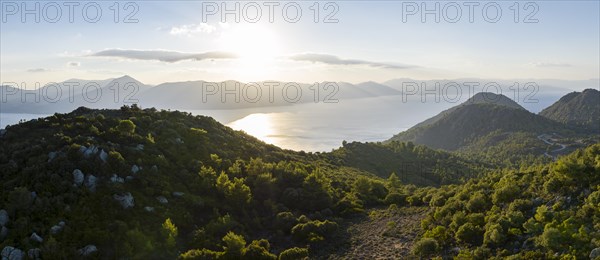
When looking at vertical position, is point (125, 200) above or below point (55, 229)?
above

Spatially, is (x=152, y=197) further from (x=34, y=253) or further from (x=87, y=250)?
(x=34, y=253)

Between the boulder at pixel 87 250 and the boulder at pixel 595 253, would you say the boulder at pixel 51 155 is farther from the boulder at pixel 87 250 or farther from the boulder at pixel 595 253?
the boulder at pixel 595 253

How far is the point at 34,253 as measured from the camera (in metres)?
27.8

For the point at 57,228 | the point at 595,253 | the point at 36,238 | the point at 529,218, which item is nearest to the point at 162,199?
the point at 57,228

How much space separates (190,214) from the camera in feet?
129

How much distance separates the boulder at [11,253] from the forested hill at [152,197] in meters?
0.08

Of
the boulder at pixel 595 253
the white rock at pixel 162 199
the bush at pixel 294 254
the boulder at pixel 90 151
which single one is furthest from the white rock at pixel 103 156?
the boulder at pixel 595 253

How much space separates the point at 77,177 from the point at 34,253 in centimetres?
998

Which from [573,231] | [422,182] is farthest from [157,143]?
[422,182]

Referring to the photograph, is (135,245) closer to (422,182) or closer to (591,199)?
(591,199)

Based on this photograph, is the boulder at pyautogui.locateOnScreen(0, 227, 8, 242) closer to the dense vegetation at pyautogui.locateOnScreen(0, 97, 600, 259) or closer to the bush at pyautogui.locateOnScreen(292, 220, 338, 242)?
the dense vegetation at pyautogui.locateOnScreen(0, 97, 600, 259)

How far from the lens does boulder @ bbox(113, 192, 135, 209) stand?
3569cm

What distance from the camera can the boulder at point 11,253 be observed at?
26953 millimetres

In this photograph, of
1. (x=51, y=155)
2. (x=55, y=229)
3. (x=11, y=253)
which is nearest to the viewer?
(x=11, y=253)
